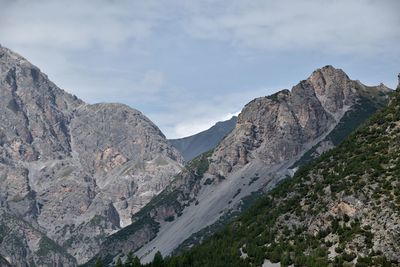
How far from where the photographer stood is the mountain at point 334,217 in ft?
349

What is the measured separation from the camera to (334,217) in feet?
390

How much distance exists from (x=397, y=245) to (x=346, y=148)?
2259 inches

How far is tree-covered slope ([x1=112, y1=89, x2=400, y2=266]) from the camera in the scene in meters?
106

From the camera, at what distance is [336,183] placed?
13175 centimetres

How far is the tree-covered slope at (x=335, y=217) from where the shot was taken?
349 feet

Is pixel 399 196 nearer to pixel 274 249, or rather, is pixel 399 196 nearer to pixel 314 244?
pixel 314 244

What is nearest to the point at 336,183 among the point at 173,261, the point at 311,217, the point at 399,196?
the point at 311,217

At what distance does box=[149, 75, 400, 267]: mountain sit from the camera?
106 metres

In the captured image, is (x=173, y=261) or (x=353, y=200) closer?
(x=353, y=200)

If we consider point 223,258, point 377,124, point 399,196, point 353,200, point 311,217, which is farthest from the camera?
point 377,124

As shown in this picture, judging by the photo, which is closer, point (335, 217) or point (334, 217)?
point (335, 217)

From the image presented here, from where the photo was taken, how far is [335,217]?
118 meters

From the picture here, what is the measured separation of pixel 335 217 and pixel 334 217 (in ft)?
0.97

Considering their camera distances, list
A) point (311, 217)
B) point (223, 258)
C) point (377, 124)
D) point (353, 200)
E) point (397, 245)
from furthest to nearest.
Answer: point (377, 124), point (223, 258), point (311, 217), point (353, 200), point (397, 245)
